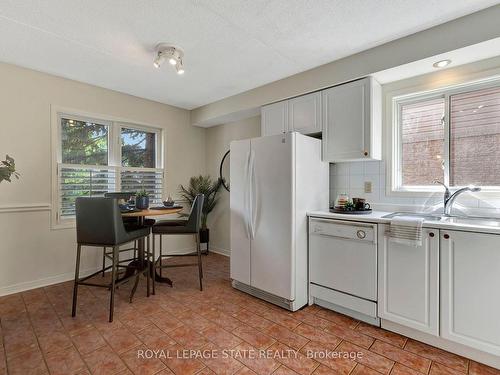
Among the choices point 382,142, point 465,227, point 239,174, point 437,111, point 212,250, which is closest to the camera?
point 465,227

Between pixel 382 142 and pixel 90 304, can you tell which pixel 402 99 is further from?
pixel 90 304

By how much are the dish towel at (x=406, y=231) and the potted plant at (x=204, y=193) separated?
9.27 ft

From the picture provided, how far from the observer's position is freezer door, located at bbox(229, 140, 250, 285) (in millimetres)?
2695

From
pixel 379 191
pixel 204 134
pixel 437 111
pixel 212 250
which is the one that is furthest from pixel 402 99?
pixel 212 250

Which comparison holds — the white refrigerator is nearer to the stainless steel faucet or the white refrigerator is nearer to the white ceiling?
the white ceiling

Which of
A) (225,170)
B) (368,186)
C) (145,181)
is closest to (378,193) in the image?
(368,186)

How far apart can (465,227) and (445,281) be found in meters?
0.40

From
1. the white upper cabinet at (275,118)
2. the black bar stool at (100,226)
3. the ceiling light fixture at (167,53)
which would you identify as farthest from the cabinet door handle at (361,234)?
the ceiling light fixture at (167,53)

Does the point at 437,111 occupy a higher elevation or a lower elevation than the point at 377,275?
higher

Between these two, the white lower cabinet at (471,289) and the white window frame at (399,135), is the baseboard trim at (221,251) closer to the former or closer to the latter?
the white window frame at (399,135)

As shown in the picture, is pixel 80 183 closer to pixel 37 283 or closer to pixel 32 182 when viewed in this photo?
pixel 32 182

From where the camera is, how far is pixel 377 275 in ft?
6.74

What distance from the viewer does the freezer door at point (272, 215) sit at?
235 cm

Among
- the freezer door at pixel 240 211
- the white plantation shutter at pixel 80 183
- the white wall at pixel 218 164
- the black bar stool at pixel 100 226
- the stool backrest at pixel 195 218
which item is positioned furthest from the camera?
the white wall at pixel 218 164
